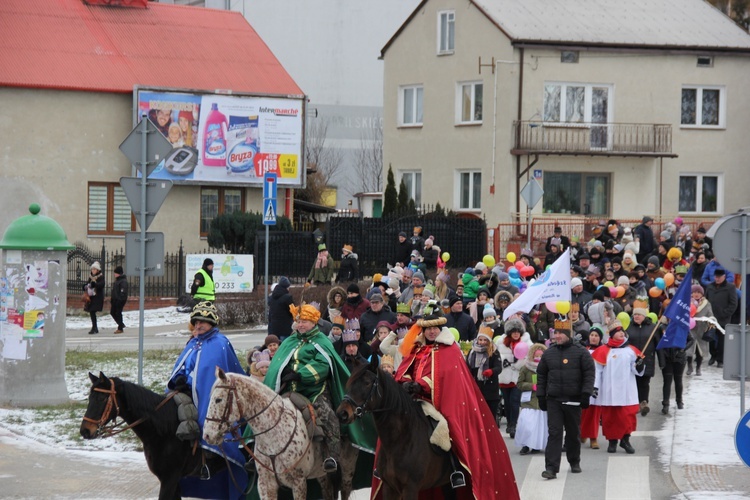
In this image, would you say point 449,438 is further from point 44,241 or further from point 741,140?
point 741,140

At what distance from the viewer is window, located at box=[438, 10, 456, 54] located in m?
41.9

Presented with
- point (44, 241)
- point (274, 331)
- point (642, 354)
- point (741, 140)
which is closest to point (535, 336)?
point (642, 354)

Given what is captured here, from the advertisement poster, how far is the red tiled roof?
8.49m

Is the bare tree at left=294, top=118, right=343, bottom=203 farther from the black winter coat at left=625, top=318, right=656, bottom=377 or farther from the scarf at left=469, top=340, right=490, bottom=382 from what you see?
the scarf at left=469, top=340, right=490, bottom=382

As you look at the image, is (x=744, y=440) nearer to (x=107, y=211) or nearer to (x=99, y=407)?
(x=99, y=407)

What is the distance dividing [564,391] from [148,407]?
5.10 meters

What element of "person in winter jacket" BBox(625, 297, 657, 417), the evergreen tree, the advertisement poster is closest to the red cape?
"person in winter jacket" BBox(625, 297, 657, 417)

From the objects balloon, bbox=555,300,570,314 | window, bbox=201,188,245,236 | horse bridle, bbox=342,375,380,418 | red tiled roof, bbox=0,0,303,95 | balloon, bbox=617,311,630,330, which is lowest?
horse bridle, bbox=342,375,380,418

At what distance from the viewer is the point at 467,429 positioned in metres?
10.8

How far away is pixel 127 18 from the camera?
1674 inches

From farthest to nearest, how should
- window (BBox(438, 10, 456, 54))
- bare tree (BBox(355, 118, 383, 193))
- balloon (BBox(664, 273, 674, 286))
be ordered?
bare tree (BBox(355, 118, 383, 193)), window (BBox(438, 10, 456, 54)), balloon (BBox(664, 273, 674, 286))

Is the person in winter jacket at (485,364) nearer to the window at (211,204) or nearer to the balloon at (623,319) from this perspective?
the balloon at (623,319)

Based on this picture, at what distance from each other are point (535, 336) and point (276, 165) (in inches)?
920

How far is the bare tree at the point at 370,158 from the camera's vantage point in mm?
66688
